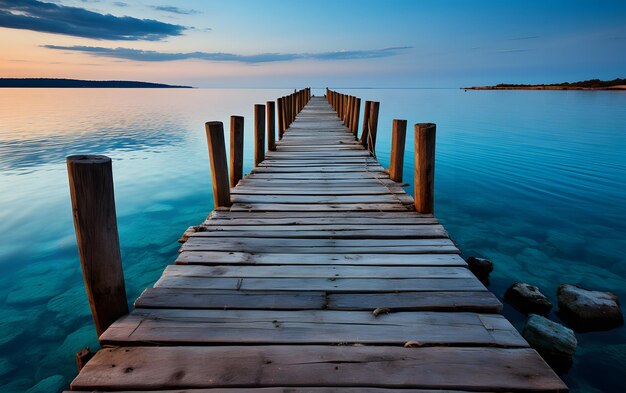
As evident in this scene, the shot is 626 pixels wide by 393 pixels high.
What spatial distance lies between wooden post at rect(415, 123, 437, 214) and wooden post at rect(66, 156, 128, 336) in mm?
3313

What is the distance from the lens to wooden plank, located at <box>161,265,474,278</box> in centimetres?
294

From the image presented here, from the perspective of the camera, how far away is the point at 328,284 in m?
2.81

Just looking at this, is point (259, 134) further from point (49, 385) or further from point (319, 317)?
point (319, 317)

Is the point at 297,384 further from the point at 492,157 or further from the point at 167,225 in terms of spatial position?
the point at 492,157

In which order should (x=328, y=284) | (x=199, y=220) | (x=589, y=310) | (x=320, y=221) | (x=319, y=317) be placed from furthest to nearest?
(x=199, y=220) < (x=589, y=310) < (x=320, y=221) < (x=328, y=284) < (x=319, y=317)

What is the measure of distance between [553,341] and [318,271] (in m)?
2.59

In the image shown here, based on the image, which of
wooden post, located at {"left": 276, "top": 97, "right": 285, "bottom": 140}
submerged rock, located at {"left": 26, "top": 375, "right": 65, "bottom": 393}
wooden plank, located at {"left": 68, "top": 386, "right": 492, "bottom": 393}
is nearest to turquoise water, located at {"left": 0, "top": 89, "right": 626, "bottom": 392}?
submerged rock, located at {"left": 26, "top": 375, "right": 65, "bottom": 393}

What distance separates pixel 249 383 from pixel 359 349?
2.13 ft

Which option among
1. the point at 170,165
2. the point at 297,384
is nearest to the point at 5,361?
the point at 297,384

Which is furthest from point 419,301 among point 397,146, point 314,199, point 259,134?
point 259,134

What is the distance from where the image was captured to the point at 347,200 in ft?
16.4

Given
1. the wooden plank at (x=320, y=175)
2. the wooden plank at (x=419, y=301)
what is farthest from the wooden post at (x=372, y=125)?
the wooden plank at (x=419, y=301)

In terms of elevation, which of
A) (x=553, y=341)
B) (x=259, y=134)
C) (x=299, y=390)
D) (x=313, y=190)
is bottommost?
(x=553, y=341)

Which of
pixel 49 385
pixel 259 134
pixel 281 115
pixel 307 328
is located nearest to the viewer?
pixel 307 328
